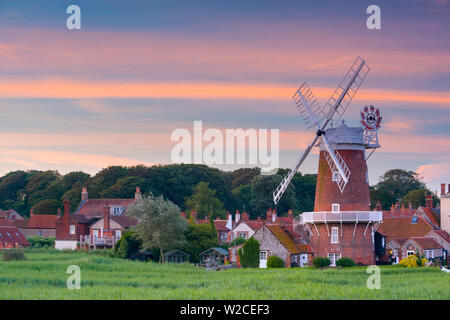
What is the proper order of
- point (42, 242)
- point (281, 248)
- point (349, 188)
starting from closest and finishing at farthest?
1. point (349, 188)
2. point (281, 248)
3. point (42, 242)

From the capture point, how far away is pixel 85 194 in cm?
9288

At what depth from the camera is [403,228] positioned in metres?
67.2

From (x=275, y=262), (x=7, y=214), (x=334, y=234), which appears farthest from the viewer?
(x=7, y=214)

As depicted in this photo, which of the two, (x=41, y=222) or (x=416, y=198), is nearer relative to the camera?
(x=41, y=222)

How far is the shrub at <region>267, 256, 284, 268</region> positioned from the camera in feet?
178

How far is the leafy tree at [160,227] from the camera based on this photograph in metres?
60.1

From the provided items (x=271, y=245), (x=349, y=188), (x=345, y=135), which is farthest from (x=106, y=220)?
(x=345, y=135)

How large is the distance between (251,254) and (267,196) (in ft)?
157

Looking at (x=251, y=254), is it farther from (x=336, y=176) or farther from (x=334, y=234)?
(x=336, y=176)

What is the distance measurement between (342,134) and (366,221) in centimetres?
689

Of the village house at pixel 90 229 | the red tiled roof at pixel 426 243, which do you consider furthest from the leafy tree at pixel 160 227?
the red tiled roof at pixel 426 243
